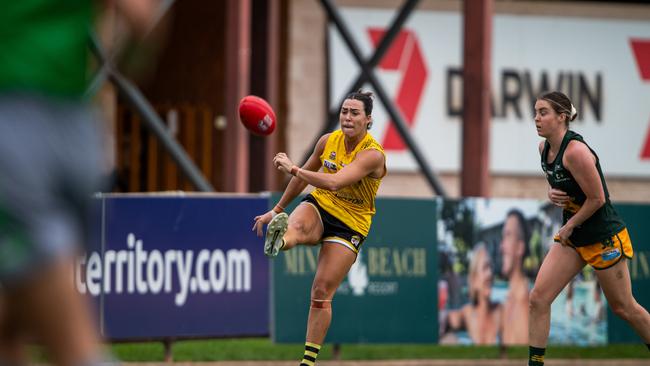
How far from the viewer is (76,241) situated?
3383mm

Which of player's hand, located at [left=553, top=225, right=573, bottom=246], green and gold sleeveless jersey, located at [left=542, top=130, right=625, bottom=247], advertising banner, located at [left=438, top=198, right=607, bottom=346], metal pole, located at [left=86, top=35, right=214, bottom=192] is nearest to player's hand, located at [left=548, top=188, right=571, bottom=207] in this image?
green and gold sleeveless jersey, located at [left=542, top=130, right=625, bottom=247]

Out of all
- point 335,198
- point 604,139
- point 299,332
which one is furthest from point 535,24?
point 335,198

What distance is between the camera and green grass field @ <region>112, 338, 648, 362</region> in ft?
44.5

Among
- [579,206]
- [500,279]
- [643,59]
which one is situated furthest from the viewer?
[643,59]

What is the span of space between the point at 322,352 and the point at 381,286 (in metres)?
1.23

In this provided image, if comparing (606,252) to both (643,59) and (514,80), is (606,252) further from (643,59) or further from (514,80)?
Answer: (643,59)

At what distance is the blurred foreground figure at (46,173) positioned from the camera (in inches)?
130

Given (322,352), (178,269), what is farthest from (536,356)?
(322,352)

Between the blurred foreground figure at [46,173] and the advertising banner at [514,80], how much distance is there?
16493 millimetres

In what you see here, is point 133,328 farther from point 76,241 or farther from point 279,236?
point 76,241

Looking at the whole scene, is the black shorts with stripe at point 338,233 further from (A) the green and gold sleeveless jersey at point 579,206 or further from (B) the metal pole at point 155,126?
(B) the metal pole at point 155,126

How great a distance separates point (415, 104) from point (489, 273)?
7410 millimetres

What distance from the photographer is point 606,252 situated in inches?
345

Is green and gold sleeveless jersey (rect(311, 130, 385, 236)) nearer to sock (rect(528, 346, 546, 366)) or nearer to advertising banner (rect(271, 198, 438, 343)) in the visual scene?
sock (rect(528, 346, 546, 366))
